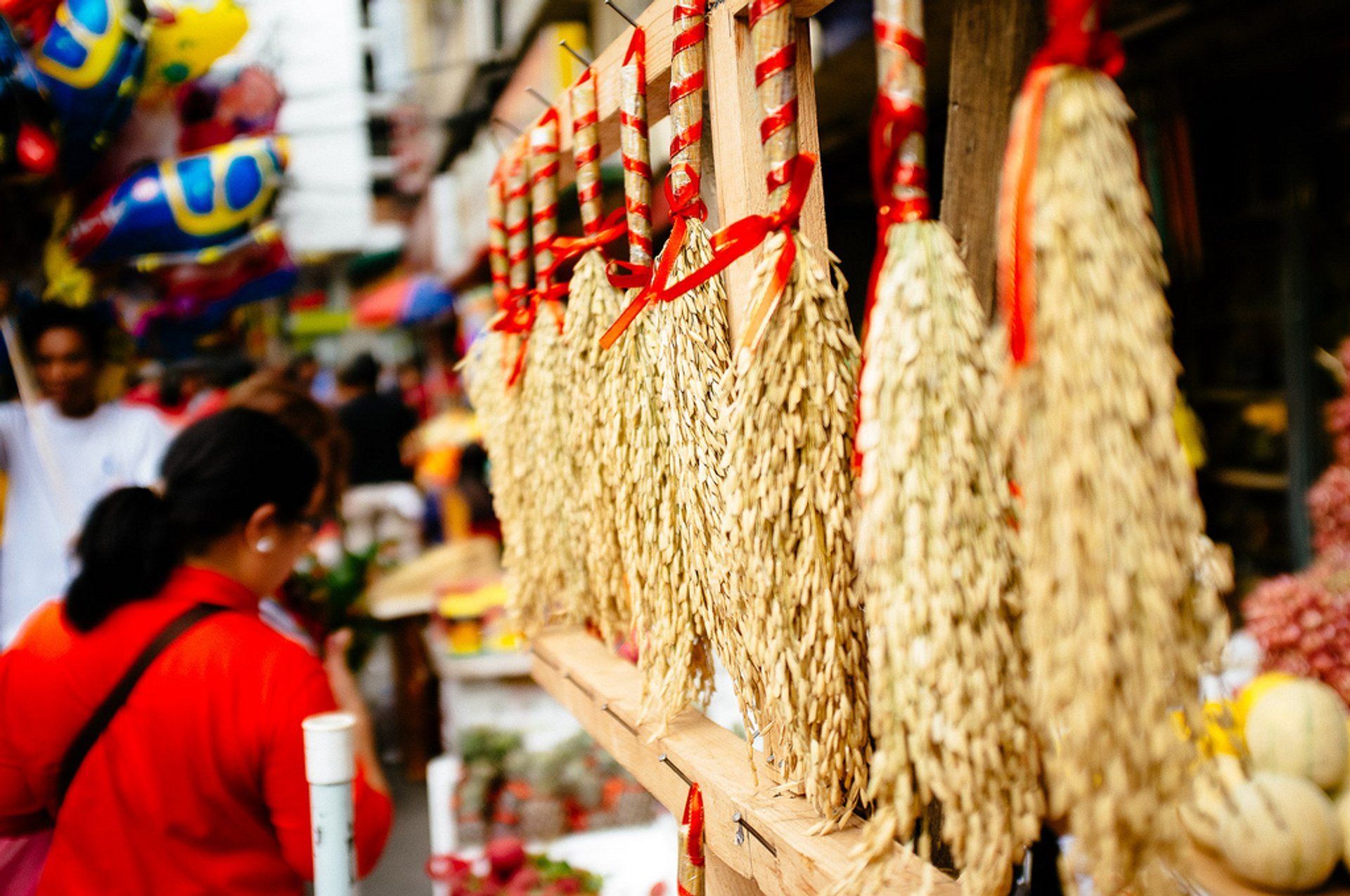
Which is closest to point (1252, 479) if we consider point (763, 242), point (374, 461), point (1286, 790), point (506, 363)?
point (1286, 790)

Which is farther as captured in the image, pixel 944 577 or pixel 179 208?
pixel 179 208

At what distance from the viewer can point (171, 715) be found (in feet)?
4.78

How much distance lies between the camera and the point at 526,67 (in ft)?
27.2

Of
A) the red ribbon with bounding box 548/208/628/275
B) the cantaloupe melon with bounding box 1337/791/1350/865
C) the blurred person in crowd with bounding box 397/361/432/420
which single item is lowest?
the cantaloupe melon with bounding box 1337/791/1350/865

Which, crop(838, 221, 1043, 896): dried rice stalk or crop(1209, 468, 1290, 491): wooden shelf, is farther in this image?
crop(1209, 468, 1290, 491): wooden shelf

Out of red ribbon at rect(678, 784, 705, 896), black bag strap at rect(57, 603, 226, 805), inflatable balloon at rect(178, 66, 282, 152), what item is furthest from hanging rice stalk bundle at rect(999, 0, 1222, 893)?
inflatable balloon at rect(178, 66, 282, 152)

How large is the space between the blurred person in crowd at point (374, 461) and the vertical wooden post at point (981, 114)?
5243mm

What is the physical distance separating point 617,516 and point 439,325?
566 inches

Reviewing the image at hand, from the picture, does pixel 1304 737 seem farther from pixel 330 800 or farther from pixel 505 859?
pixel 505 859

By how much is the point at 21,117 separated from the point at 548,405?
7.28ft

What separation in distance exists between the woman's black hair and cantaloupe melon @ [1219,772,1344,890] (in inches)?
59.4

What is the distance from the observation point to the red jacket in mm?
1465

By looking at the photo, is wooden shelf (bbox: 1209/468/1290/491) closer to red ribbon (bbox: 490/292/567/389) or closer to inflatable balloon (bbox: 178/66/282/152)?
red ribbon (bbox: 490/292/567/389)

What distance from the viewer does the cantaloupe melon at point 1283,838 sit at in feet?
3.58
